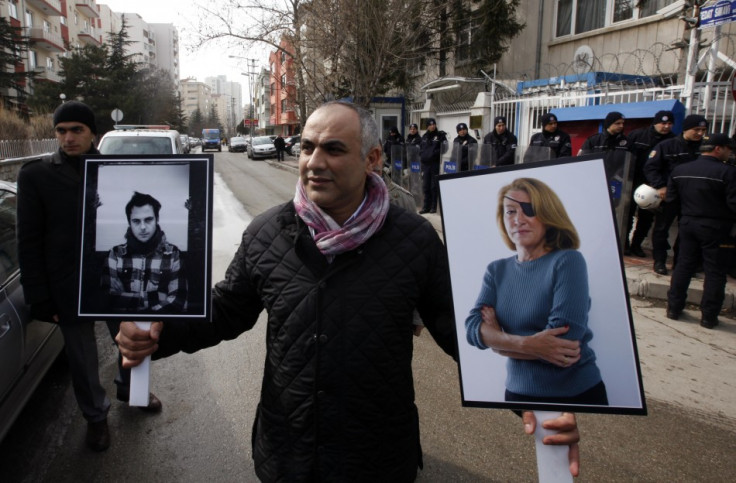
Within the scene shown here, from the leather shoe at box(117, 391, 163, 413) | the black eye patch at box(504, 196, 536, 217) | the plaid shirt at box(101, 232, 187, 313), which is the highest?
the black eye patch at box(504, 196, 536, 217)

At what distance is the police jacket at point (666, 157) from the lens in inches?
268

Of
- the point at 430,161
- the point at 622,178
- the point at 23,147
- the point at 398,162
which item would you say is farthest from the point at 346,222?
the point at 23,147

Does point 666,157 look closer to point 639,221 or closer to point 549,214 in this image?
point 639,221

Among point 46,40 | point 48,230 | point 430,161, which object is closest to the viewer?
point 48,230

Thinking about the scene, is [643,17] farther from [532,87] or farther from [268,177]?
[268,177]

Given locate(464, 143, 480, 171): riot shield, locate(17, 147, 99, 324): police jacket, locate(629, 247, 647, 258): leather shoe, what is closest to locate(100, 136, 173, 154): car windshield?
locate(464, 143, 480, 171): riot shield

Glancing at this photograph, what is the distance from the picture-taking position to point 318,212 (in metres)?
1.75

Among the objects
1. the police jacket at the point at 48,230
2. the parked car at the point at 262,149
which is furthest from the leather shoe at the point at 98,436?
the parked car at the point at 262,149

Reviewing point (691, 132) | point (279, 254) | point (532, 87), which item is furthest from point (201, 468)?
point (532, 87)

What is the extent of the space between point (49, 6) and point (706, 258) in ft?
181

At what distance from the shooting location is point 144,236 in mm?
1818

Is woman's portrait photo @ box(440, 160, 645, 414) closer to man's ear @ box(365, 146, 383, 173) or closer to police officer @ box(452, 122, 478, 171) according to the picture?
man's ear @ box(365, 146, 383, 173)

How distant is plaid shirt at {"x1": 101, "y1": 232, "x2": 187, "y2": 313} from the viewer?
69.6 inches

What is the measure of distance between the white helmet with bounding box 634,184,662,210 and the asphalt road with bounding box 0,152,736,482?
2888 mm
